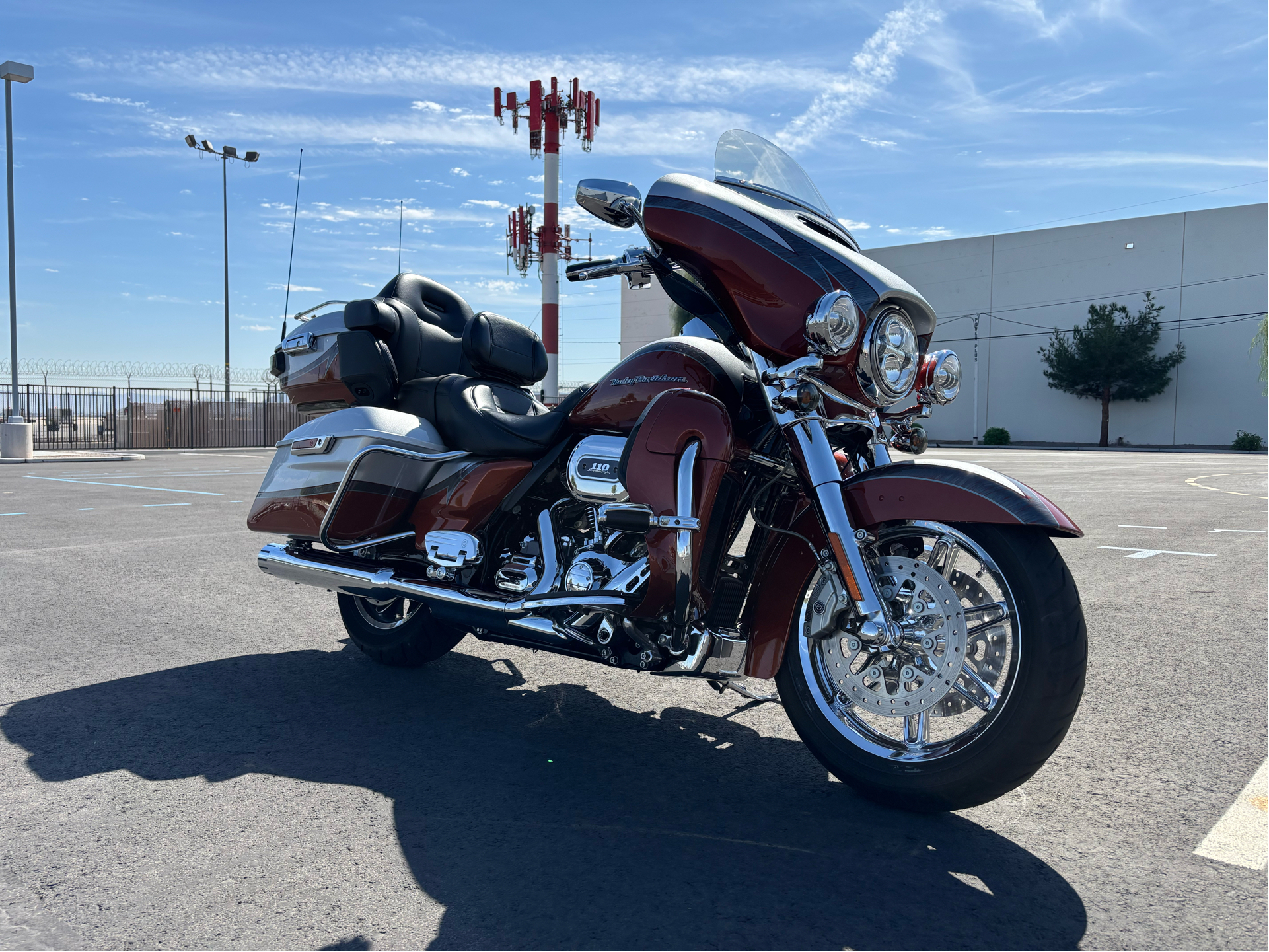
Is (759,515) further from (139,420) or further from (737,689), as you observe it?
(139,420)

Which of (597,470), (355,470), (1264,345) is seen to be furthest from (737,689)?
(1264,345)

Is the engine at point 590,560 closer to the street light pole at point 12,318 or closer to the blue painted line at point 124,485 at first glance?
the blue painted line at point 124,485

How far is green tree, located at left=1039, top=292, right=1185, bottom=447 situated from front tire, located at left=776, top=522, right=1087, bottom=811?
4034 cm

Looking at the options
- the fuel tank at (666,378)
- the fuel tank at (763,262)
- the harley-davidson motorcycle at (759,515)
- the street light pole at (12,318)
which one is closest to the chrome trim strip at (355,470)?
the harley-davidson motorcycle at (759,515)

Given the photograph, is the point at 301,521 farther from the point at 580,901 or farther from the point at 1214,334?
the point at 1214,334

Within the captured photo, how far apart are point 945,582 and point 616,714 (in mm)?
1420

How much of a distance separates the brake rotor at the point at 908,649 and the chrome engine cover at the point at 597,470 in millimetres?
840

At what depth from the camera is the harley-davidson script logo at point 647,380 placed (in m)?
2.92

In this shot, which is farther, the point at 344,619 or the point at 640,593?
the point at 344,619

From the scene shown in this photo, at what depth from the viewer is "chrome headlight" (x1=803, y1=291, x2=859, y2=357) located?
2561 mm

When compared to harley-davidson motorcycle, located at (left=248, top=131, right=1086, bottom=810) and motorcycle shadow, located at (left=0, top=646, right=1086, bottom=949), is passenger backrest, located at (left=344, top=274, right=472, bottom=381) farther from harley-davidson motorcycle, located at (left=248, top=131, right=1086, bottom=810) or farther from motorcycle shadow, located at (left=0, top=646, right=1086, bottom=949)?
motorcycle shadow, located at (left=0, top=646, right=1086, bottom=949)

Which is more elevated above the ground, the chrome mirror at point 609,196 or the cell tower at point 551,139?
the cell tower at point 551,139

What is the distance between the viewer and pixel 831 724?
8.73 ft

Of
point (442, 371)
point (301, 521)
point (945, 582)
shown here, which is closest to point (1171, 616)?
point (945, 582)
